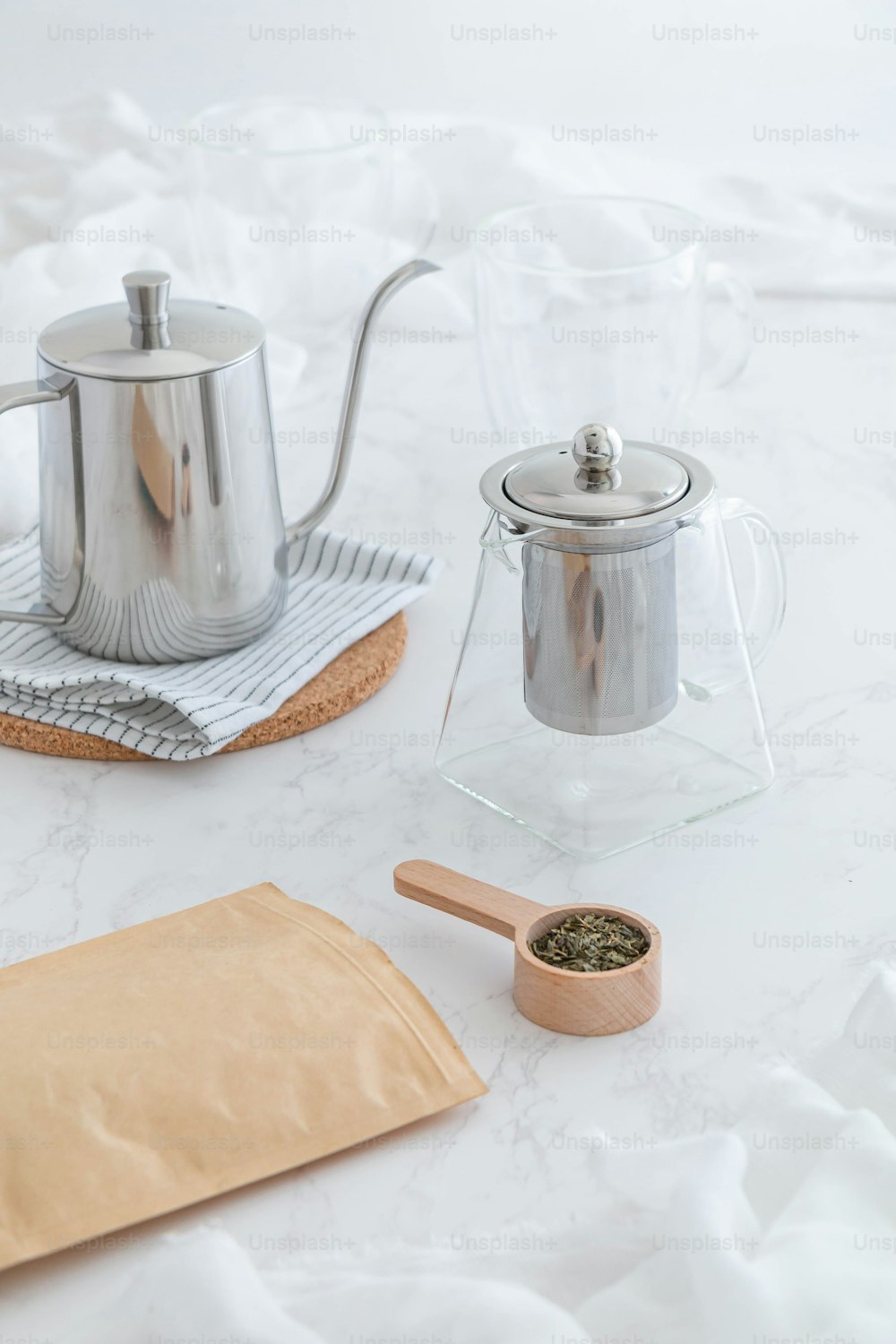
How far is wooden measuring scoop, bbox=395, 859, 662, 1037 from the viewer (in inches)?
22.8

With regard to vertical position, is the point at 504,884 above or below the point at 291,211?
below

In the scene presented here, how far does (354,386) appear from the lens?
2.78 ft

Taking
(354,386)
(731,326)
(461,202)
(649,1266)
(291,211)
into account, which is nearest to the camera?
(649,1266)

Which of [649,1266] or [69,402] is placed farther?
[69,402]

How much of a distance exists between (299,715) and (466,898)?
0.69 feet

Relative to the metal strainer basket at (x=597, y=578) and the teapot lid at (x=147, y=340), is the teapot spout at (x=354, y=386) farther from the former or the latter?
the metal strainer basket at (x=597, y=578)

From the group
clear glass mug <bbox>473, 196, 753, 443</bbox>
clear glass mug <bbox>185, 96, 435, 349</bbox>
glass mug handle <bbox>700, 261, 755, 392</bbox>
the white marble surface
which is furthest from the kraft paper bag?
clear glass mug <bbox>185, 96, 435, 349</bbox>

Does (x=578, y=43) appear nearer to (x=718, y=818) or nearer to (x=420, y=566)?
(x=420, y=566)

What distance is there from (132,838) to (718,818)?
302mm

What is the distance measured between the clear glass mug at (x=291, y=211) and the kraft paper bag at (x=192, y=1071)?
2.64ft

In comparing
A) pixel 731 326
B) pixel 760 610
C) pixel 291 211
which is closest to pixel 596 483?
pixel 760 610

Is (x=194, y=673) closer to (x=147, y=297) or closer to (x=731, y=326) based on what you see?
(x=147, y=297)

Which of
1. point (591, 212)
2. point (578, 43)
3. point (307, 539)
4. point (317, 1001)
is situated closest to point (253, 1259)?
point (317, 1001)

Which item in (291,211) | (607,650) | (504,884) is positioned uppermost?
(291,211)
